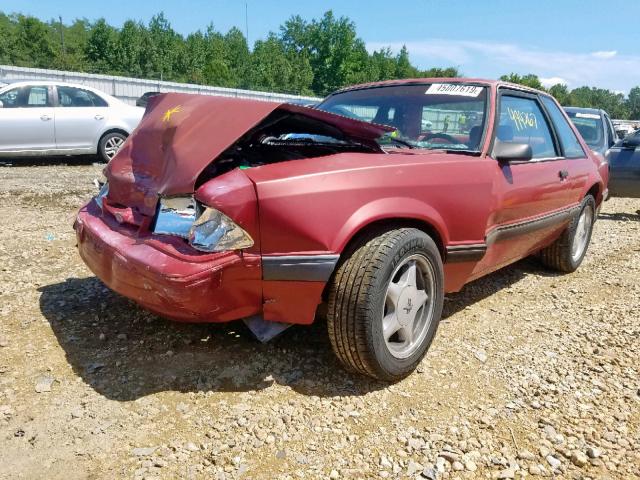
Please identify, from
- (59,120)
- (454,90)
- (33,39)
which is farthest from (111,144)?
(33,39)

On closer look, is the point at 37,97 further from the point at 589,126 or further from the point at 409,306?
the point at 589,126

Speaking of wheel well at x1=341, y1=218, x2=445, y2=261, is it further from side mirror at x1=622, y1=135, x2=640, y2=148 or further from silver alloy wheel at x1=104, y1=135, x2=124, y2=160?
silver alloy wheel at x1=104, y1=135, x2=124, y2=160

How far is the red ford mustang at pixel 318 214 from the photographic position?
208cm

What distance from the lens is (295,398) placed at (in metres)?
2.35

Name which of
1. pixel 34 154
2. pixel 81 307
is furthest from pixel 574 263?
pixel 34 154

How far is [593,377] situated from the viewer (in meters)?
2.68

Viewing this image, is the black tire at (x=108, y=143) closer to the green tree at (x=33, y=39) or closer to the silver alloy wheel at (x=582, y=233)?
the silver alloy wheel at (x=582, y=233)

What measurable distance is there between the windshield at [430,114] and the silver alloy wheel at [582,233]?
1.83m

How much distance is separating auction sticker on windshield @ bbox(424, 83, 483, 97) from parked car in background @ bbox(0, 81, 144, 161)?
22.1ft

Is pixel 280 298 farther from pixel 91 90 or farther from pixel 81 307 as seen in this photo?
pixel 91 90

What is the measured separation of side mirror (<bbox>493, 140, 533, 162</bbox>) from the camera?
2.94 m

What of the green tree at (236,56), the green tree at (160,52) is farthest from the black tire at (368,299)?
the green tree at (160,52)

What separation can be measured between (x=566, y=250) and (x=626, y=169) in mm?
4169

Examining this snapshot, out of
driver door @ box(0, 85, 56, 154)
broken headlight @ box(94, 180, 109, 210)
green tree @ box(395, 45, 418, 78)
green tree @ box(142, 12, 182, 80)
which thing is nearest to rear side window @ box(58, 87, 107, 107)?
driver door @ box(0, 85, 56, 154)
